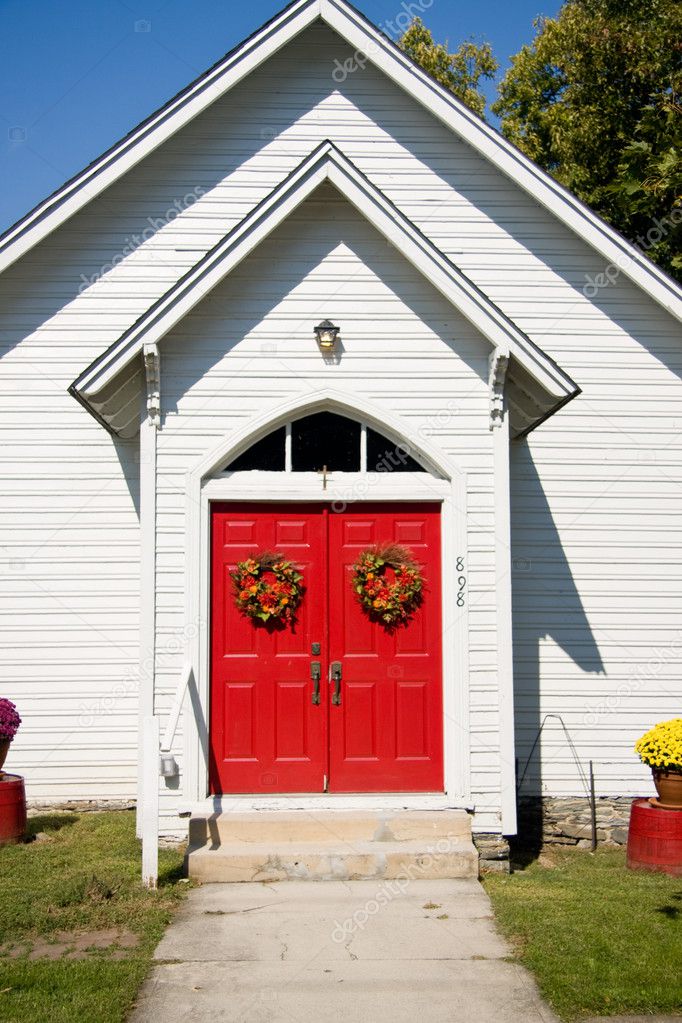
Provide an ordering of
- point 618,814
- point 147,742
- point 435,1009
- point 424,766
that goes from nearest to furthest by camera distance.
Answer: point 435,1009, point 147,742, point 424,766, point 618,814

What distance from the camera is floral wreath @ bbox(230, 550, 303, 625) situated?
8.96m

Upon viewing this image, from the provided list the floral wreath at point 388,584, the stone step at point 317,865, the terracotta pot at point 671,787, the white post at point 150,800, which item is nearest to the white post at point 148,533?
the white post at point 150,800

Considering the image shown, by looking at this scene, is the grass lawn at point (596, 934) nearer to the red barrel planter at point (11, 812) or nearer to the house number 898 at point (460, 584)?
the house number 898 at point (460, 584)

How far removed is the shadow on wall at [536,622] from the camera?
34.8 ft

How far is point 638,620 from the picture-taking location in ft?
35.4

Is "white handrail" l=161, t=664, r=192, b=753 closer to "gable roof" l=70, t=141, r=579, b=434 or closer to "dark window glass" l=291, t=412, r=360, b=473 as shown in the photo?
"dark window glass" l=291, t=412, r=360, b=473

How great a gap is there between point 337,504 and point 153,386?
185cm

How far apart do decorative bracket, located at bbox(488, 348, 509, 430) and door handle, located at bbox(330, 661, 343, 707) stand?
243 cm

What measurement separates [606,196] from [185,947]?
18139 millimetres

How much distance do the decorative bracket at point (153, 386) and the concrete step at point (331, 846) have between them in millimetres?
3278

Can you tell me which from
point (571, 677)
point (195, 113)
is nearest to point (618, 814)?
point (571, 677)

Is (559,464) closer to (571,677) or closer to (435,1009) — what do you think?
(571,677)

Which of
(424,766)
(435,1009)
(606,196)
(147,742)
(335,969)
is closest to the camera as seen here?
(435,1009)

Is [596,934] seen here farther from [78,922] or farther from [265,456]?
[265,456]
